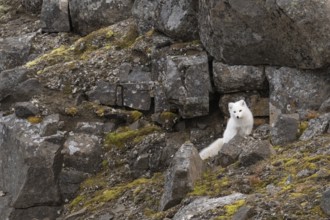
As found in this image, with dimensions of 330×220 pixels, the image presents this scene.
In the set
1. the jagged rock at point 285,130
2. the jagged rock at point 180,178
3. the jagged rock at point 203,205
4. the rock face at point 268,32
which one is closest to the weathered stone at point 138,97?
the rock face at point 268,32

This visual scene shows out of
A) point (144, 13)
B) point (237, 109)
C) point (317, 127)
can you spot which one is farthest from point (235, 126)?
point (144, 13)

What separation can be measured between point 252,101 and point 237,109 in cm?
204

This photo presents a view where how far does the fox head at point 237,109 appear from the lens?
21.8 meters

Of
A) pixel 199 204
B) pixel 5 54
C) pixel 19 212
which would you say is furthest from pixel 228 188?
pixel 5 54

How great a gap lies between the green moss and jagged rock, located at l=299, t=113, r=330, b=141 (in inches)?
239

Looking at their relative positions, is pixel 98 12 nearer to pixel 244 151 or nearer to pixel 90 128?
pixel 90 128

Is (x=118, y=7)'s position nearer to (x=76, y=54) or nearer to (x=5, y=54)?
(x=76, y=54)

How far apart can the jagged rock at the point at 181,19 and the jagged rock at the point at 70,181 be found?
620 centimetres

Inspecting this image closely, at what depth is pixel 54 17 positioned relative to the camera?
2961cm

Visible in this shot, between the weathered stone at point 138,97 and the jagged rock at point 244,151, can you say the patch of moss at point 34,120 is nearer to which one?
the weathered stone at point 138,97

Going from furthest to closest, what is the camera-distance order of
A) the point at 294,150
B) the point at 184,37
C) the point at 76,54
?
the point at 76,54 < the point at 184,37 < the point at 294,150

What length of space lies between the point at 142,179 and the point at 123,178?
46.8 inches

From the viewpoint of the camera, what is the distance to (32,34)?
98.1ft

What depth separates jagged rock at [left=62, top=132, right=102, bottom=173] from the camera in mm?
23359
